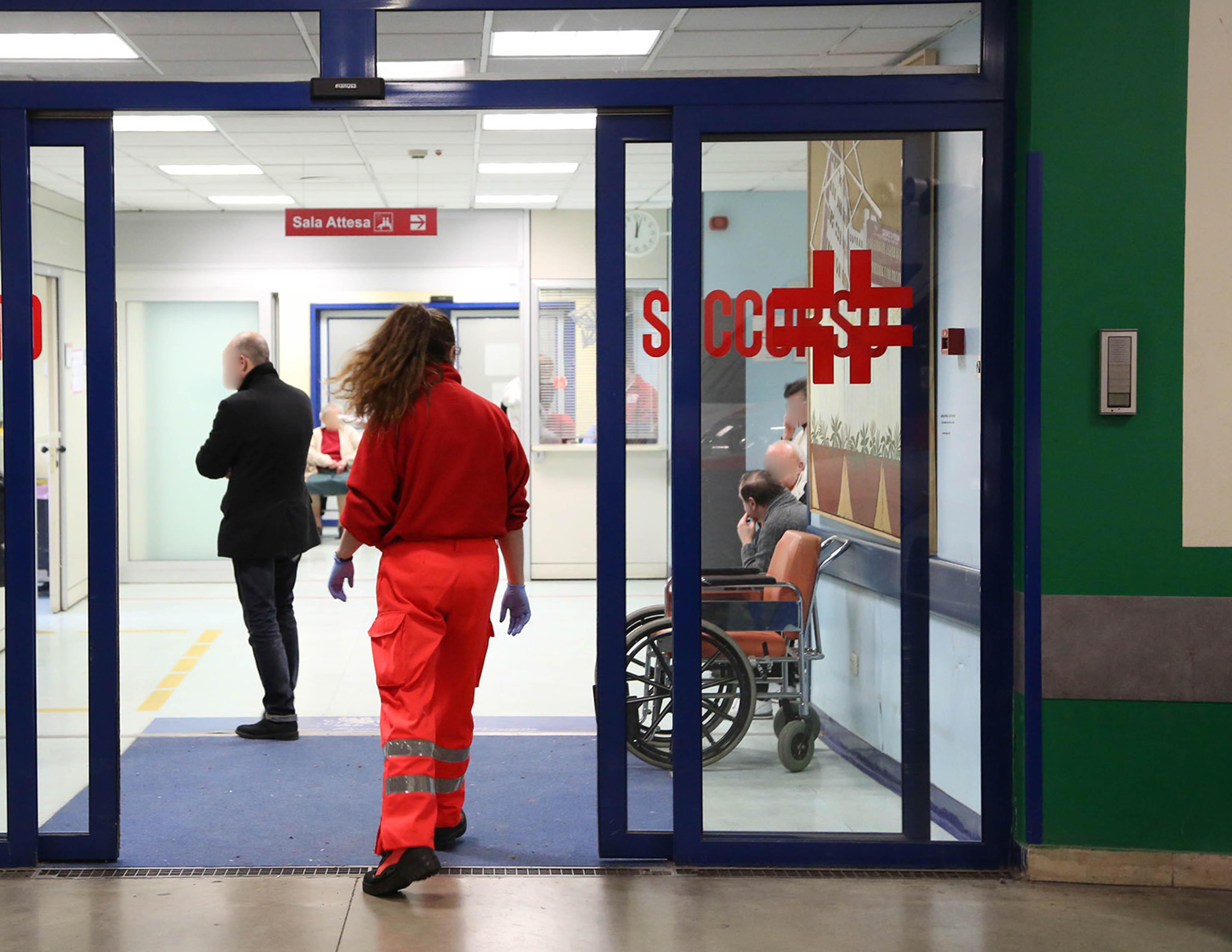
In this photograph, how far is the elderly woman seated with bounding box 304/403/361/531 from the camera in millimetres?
10133

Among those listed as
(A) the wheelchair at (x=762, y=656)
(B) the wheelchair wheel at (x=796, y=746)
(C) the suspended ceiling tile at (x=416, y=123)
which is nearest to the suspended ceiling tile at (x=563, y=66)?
(A) the wheelchair at (x=762, y=656)

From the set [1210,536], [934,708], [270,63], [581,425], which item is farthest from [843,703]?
[581,425]

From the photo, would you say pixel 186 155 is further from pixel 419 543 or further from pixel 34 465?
pixel 419 543

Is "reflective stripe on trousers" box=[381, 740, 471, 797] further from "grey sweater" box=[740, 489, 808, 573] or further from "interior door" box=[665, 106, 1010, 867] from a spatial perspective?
"grey sweater" box=[740, 489, 808, 573]

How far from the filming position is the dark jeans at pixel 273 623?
4.73 metres

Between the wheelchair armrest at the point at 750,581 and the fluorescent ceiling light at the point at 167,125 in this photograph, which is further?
the fluorescent ceiling light at the point at 167,125

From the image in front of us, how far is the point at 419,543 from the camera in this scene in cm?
322

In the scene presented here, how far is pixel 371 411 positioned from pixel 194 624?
5042 millimetres

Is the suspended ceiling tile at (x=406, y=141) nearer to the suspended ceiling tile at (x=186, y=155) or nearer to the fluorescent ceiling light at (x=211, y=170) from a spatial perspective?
the suspended ceiling tile at (x=186, y=155)

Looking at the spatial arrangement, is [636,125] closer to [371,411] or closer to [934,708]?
[371,411]

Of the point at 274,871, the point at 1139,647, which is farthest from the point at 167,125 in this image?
the point at 1139,647

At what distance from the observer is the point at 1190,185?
3162 mm

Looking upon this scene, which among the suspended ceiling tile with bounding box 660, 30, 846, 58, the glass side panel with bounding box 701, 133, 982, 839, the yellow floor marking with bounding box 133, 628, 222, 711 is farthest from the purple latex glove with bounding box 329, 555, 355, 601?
the yellow floor marking with bounding box 133, 628, 222, 711

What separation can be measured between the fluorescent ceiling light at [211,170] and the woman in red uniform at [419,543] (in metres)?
5.21
